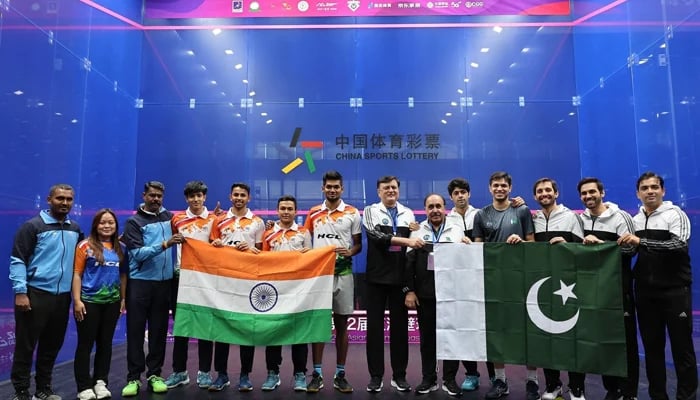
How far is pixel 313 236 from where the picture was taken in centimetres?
388

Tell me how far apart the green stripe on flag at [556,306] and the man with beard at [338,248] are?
3.56 ft

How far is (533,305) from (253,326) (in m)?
2.14

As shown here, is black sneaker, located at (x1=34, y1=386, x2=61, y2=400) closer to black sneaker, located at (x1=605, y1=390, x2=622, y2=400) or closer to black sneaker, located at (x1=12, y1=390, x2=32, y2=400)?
black sneaker, located at (x1=12, y1=390, x2=32, y2=400)

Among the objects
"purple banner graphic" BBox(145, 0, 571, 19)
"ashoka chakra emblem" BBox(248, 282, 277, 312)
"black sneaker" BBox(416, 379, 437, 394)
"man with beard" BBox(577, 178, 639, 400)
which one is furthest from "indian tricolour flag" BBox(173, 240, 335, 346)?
"purple banner graphic" BBox(145, 0, 571, 19)

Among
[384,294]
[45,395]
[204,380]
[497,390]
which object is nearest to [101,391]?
[45,395]

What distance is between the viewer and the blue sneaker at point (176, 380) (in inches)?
146

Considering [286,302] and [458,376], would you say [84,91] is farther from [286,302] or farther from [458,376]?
[458,376]

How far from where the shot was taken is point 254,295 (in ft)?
12.0

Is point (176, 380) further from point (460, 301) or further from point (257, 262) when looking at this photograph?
point (460, 301)

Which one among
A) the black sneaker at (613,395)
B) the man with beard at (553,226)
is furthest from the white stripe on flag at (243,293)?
the black sneaker at (613,395)

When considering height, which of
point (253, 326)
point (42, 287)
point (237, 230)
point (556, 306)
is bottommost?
point (253, 326)

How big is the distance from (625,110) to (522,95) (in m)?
1.35

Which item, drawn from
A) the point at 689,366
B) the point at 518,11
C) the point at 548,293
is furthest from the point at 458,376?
the point at 518,11

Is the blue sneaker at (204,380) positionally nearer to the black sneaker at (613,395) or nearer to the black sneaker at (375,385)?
the black sneaker at (375,385)
